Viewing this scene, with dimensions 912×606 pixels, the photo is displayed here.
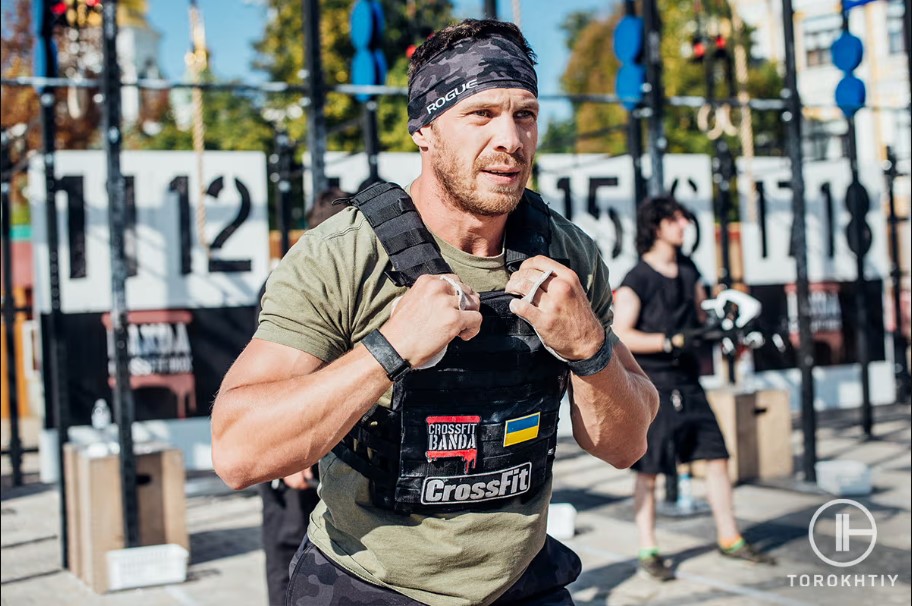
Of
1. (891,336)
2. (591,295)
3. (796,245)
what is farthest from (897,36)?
(591,295)

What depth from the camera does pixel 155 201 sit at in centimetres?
1043

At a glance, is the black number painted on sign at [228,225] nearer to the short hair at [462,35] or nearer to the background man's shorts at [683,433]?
the background man's shorts at [683,433]

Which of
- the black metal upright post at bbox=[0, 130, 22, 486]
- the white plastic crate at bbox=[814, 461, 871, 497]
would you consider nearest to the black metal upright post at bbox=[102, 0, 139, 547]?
the black metal upright post at bbox=[0, 130, 22, 486]

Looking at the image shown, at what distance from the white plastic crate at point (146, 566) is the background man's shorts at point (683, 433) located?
286cm

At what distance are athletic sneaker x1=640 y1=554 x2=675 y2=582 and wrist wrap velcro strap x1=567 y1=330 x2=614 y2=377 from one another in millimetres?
4298

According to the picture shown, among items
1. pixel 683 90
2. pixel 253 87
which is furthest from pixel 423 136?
pixel 683 90

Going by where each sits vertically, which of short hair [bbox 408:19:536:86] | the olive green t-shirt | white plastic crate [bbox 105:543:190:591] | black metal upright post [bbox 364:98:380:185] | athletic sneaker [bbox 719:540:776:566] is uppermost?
black metal upright post [bbox 364:98:380:185]

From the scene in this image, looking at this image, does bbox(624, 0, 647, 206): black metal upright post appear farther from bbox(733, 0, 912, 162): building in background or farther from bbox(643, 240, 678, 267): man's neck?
bbox(733, 0, 912, 162): building in background

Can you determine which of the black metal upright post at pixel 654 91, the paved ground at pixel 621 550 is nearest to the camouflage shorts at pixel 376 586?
the paved ground at pixel 621 550

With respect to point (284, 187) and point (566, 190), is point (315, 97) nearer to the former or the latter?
point (284, 187)

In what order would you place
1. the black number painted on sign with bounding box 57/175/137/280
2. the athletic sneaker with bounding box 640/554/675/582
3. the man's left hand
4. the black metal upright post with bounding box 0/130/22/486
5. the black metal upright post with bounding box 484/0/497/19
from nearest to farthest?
the man's left hand < the athletic sneaker with bounding box 640/554/675/582 < the black metal upright post with bounding box 484/0/497/19 < the black metal upright post with bounding box 0/130/22/486 < the black number painted on sign with bounding box 57/175/137/280

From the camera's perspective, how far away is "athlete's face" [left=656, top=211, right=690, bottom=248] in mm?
6305

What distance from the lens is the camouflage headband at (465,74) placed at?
2109mm

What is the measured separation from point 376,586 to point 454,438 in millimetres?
341
